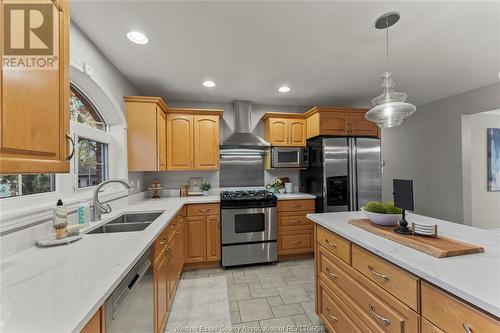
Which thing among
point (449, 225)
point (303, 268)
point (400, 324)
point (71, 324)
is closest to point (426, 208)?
point (303, 268)

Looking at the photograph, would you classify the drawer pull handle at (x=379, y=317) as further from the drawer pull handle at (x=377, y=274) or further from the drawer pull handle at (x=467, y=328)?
the drawer pull handle at (x=467, y=328)

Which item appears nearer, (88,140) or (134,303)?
(134,303)

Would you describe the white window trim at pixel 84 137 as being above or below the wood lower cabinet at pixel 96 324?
A: above

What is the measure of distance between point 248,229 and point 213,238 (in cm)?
50

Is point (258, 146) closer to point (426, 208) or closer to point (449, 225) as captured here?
point (449, 225)

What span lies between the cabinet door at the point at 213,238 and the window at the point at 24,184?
1743 mm

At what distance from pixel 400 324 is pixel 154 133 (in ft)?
9.36

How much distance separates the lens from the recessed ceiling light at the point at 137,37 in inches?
70.5

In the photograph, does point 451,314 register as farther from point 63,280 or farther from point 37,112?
point 37,112

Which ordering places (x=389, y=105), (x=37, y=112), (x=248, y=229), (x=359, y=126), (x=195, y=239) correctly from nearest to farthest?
(x=37, y=112)
(x=389, y=105)
(x=195, y=239)
(x=248, y=229)
(x=359, y=126)

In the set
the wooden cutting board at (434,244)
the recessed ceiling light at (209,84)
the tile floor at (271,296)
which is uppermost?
the recessed ceiling light at (209,84)

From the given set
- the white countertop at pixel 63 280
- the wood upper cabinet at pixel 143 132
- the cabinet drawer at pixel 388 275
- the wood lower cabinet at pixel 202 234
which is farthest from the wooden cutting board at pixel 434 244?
the wood upper cabinet at pixel 143 132

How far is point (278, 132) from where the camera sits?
3553mm

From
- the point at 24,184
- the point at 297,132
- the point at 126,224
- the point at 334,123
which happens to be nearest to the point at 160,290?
the point at 126,224
